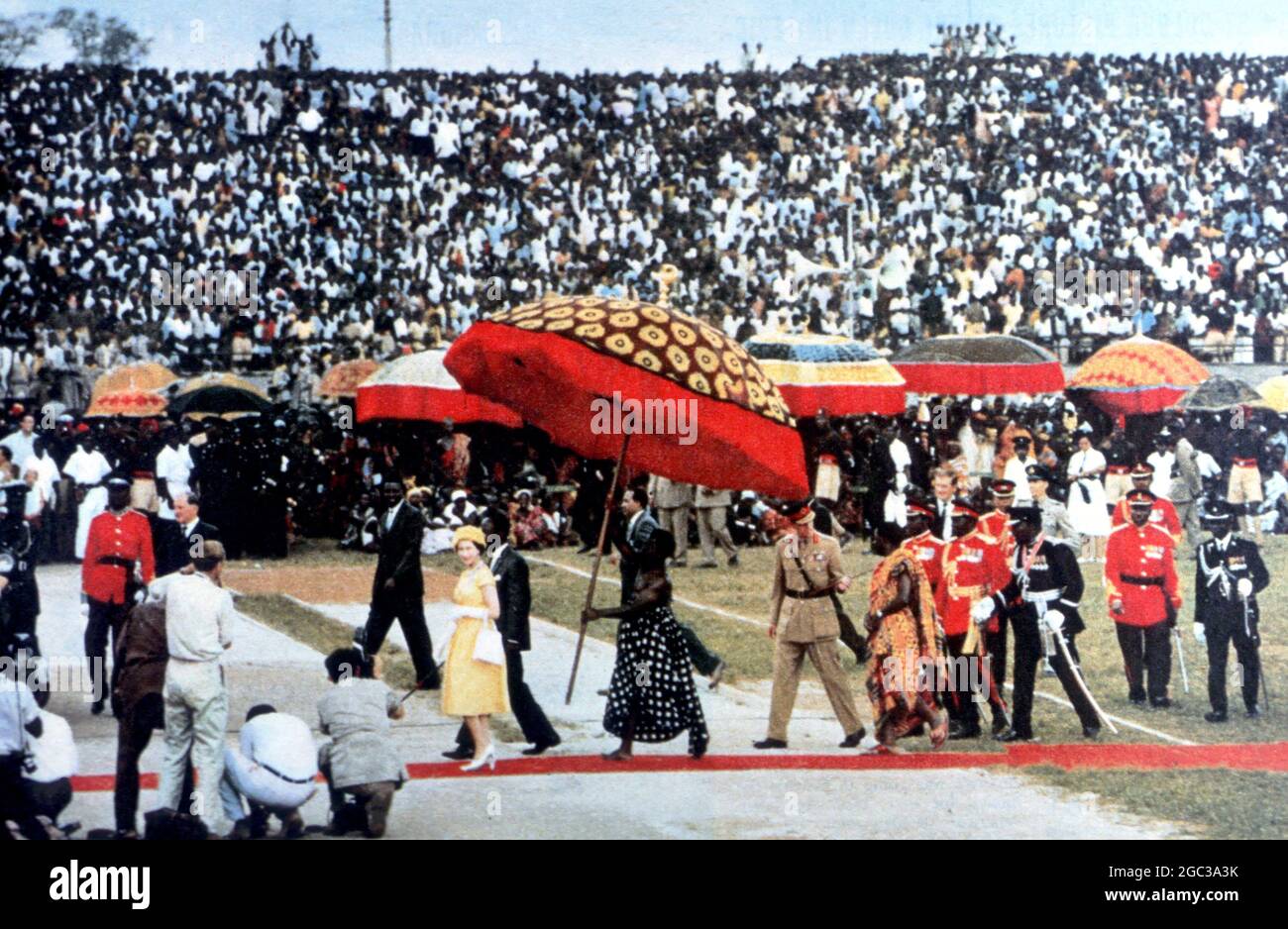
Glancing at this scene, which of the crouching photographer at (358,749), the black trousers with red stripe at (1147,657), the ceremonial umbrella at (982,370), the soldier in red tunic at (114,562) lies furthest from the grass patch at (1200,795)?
the ceremonial umbrella at (982,370)

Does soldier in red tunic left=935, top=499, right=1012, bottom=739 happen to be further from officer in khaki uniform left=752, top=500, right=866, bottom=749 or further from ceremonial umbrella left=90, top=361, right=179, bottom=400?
ceremonial umbrella left=90, top=361, right=179, bottom=400

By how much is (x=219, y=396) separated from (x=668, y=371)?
7.38 metres


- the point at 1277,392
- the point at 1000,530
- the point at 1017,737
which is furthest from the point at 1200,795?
the point at 1277,392

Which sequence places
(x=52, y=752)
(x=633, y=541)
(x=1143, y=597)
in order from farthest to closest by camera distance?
(x=1143, y=597) → (x=633, y=541) → (x=52, y=752)

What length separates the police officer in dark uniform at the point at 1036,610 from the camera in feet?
38.9

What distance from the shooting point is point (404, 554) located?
12516mm

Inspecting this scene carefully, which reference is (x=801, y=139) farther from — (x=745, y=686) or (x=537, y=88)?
(x=745, y=686)

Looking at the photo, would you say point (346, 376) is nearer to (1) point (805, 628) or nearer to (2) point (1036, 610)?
(1) point (805, 628)

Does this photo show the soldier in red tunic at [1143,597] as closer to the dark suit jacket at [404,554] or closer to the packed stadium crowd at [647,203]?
the packed stadium crowd at [647,203]

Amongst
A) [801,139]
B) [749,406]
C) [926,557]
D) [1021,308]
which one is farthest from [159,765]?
[1021,308]

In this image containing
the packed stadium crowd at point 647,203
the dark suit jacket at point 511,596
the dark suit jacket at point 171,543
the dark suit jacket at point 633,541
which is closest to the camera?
the dark suit jacket at point 633,541

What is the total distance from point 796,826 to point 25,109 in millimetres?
7781

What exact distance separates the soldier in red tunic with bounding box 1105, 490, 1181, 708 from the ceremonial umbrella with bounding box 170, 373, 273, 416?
25.2ft

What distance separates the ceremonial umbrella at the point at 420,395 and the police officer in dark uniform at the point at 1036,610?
16.1 feet
